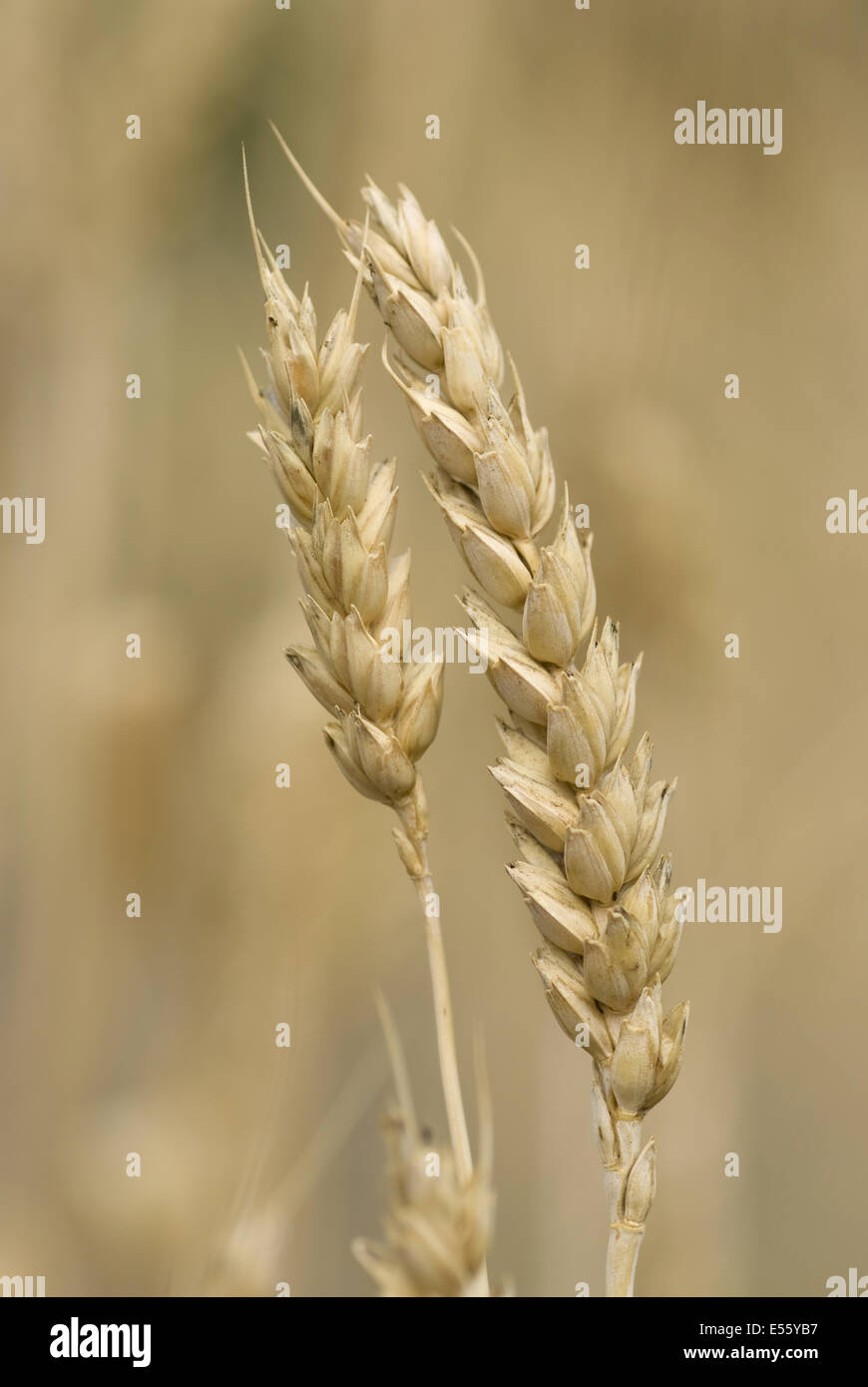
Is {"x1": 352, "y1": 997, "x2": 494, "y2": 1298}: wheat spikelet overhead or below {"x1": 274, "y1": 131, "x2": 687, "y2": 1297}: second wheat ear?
below

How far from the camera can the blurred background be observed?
3.40ft

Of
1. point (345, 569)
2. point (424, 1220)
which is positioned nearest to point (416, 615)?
A: point (345, 569)

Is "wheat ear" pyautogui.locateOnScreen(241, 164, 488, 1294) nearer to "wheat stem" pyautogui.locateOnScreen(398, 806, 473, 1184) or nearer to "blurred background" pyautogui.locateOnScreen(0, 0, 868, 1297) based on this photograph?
"wheat stem" pyautogui.locateOnScreen(398, 806, 473, 1184)

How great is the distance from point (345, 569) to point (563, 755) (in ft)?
0.37

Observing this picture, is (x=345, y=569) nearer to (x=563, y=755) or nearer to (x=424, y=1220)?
(x=563, y=755)

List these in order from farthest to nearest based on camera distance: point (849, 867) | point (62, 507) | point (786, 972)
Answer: point (786, 972) → point (849, 867) → point (62, 507)

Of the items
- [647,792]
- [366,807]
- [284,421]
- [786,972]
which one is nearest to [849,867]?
[786,972]

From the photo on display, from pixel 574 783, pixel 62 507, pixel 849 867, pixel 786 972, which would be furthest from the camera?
pixel 786 972

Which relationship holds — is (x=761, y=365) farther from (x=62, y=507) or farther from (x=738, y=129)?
(x=62, y=507)

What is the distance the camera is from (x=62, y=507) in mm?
1102

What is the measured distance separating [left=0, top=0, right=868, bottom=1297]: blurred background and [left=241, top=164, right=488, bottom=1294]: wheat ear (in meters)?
0.50

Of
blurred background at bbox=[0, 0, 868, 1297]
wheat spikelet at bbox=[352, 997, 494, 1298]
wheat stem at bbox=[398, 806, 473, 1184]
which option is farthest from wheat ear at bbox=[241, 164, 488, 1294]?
blurred background at bbox=[0, 0, 868, 1297]

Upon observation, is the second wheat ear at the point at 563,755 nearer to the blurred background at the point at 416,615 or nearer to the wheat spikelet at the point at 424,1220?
the wheat spikelet at the point at 424,1220

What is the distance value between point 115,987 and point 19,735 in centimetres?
27
